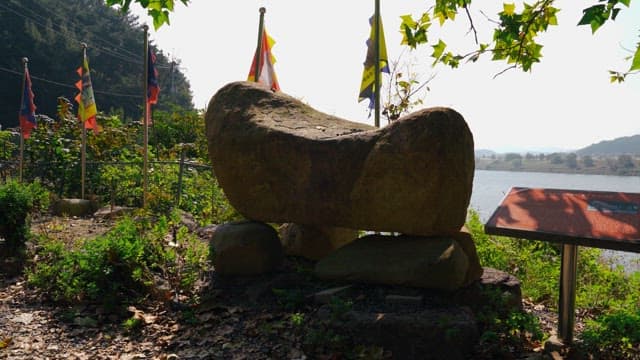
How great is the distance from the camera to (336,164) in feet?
15.6

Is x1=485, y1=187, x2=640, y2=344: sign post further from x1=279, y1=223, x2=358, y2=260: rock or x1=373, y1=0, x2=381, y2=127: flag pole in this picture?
x1=373, y1=0, x2=381, y2=127: flag pole

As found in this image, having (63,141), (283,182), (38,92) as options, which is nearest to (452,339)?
(283,182)

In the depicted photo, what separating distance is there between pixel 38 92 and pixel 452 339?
1343 inches

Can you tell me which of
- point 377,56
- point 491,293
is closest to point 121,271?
point 491,293

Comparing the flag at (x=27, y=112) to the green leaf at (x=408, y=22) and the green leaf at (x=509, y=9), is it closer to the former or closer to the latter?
the green leaf at (x=408, y=22)

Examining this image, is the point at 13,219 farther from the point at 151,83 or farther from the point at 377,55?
the point at 377,55

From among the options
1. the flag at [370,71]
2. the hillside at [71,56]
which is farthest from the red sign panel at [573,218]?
the hillside at [71,56]

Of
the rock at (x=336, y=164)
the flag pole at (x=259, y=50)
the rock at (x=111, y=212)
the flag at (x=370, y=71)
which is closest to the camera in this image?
the rock at (x=336, y=164)

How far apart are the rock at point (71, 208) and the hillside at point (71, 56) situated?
59.3ft

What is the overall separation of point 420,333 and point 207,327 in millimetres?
1967

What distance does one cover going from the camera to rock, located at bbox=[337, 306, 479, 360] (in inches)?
143

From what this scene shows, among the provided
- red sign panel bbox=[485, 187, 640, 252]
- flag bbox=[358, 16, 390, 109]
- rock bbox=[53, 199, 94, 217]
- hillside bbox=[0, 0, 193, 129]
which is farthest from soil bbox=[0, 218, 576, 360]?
hillside bbox=[0, 0, 193, 129]

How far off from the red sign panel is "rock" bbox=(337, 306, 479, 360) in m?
0.81

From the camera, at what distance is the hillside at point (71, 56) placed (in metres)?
29.7
